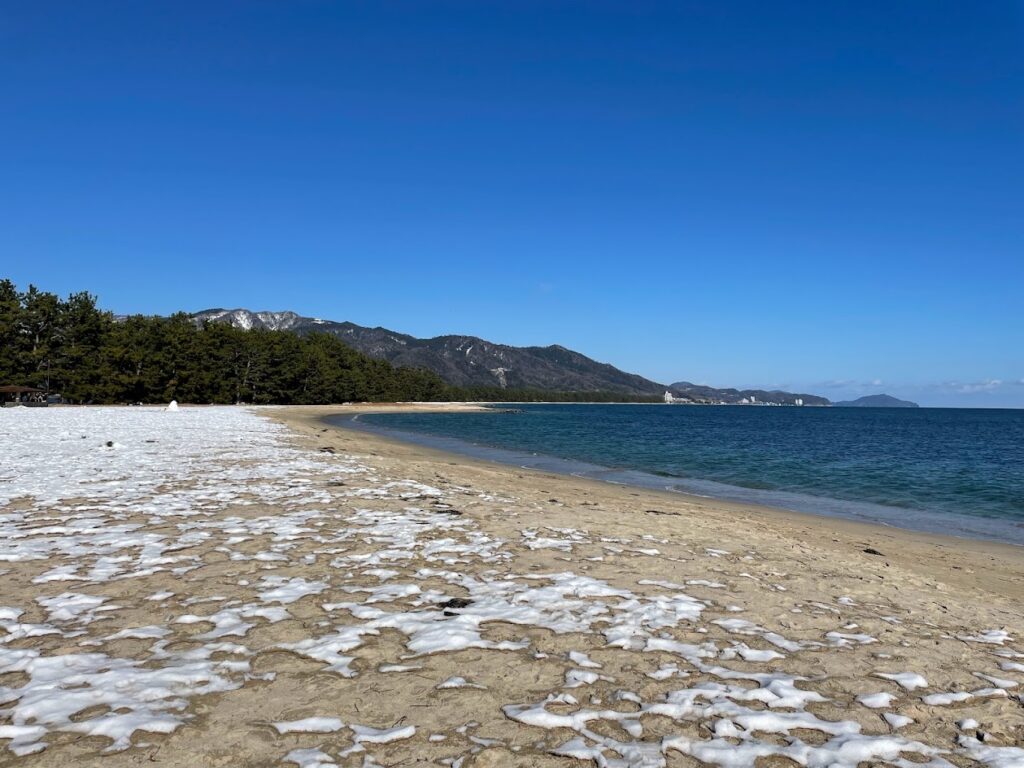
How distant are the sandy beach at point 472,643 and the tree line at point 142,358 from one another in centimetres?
8973

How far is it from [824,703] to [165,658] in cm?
551

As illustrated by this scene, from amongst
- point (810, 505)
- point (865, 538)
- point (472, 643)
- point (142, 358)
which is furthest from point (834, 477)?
point (142, 358)

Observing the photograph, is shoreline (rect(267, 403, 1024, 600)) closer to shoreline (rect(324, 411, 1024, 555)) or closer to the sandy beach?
the sandy beach

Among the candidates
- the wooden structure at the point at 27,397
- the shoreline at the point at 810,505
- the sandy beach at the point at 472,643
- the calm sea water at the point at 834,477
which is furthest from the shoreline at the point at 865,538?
the wooden structure at the point at 27,397

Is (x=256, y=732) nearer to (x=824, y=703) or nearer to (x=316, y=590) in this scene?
(x=316, y=590)

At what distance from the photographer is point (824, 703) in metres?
4.79

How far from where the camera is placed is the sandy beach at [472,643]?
4066 mm

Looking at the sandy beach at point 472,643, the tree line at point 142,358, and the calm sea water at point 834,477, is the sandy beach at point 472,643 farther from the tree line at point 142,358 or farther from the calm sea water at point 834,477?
the tree line at point 142,358

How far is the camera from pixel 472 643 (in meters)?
5.67

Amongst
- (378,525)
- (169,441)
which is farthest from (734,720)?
(169,441)

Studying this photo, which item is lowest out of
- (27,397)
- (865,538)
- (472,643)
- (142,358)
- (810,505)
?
(810,505)

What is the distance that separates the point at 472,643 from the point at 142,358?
100.0 meters

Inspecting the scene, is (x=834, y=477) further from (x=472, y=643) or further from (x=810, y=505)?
(x=472, y=643)

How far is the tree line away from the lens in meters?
82.6
